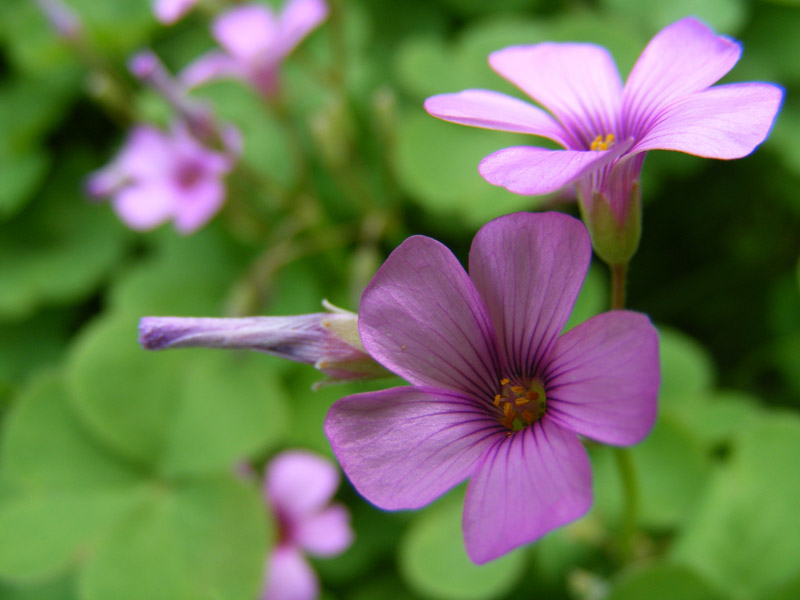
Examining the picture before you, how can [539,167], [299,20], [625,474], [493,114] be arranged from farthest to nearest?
[299,20] → [625,474] → [493,114] → [539,167]

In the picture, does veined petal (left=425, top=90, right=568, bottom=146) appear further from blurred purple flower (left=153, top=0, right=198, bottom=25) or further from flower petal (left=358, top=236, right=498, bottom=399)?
blurred purple flower (left=153, top=0, right=198, bottom=25)

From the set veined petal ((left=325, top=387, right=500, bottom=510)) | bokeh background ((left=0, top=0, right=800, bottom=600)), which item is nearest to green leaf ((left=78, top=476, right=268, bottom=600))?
bokeh background ((left=0, top=0, right=800, bottom=600))

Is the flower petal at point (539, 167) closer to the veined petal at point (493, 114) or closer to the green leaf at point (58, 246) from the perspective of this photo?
the veined petal at point (493, 114)

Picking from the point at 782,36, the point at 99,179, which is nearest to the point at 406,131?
the point at 99,179

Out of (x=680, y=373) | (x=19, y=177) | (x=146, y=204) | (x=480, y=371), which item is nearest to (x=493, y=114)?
(x=480, y=371)

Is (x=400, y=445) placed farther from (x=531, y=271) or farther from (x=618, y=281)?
(x=618, y=281)

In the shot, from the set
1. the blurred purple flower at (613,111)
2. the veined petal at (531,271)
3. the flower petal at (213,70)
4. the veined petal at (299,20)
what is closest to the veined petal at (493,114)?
the blurred purple flower at (613,111)

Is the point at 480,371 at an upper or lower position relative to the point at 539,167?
lower
